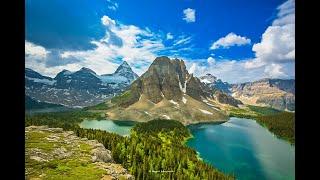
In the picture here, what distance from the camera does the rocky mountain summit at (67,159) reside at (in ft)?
115

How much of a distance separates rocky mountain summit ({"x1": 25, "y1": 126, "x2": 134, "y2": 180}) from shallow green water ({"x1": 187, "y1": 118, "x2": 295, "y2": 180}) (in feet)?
68.3

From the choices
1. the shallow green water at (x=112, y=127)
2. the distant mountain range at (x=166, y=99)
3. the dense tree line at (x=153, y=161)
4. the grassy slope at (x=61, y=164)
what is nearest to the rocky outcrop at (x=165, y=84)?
the distant mountain range at (x=166, y=99)

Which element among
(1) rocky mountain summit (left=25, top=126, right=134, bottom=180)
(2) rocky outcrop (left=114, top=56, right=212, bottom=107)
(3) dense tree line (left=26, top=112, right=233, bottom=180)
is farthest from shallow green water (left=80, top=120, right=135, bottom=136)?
(2) rocky outcrop (left=114, top=56, right=212, bottom=107)

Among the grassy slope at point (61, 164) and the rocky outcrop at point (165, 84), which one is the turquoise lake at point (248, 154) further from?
the rocky outcrop at point (165, 84)

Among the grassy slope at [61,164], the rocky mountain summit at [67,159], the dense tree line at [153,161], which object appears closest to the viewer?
the grassy slope at [61,164]

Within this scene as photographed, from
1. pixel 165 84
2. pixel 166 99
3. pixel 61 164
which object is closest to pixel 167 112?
pixel 166 99

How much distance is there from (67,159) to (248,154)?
38.2 m

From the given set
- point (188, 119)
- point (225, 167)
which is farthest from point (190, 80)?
point (225, 167)

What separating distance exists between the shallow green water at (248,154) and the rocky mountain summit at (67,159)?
20.8 meters

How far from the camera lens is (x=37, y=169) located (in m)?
35.3

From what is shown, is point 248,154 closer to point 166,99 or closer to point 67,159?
point 67,159

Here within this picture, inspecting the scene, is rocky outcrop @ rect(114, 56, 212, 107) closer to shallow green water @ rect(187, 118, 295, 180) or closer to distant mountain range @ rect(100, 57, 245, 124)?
distant mountain range @ rect(100, 57, 245, 124)
